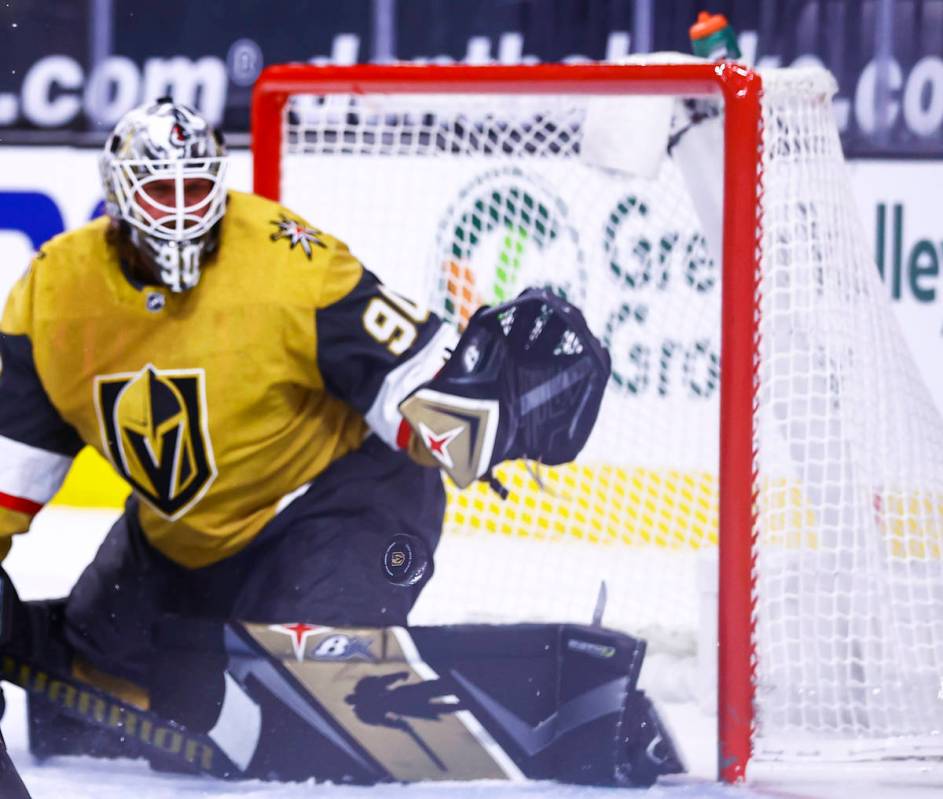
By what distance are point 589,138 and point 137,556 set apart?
3.01ft

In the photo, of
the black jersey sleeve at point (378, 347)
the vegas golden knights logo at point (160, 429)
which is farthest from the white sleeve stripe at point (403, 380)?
the vegas golden knights logo at point (160, 429)

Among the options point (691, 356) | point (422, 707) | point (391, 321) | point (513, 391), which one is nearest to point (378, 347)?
point (391, 321)

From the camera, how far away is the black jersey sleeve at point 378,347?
6.67 feet

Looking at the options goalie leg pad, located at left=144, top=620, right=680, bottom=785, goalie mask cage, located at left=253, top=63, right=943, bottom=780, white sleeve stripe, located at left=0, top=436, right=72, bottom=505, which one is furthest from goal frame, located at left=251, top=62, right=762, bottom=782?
white sleeve stripe, located at left=0, top=436, right=72, bottom=505

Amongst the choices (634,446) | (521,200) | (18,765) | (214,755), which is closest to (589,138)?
(521,200)

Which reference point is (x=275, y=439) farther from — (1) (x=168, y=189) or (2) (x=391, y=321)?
(1) (x=168, y=189)

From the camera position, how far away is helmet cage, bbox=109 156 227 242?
201cm

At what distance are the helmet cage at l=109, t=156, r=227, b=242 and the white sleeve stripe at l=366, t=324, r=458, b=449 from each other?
0.31 meters

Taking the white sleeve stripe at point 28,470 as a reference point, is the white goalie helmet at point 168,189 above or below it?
above

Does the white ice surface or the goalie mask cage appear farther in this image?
the goalie mask cage

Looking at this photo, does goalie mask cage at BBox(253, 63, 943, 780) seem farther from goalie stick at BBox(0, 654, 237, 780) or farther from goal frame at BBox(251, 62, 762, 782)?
goalie stick at BBox(0, 654, 237, 780)

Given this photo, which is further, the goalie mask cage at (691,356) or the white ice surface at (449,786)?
the goalie mask cage at (691,356)

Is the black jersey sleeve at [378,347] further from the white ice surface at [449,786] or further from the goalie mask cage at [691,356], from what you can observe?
the white ice surface at [449,786]

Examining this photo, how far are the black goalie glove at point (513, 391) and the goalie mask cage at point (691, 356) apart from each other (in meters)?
0.19
